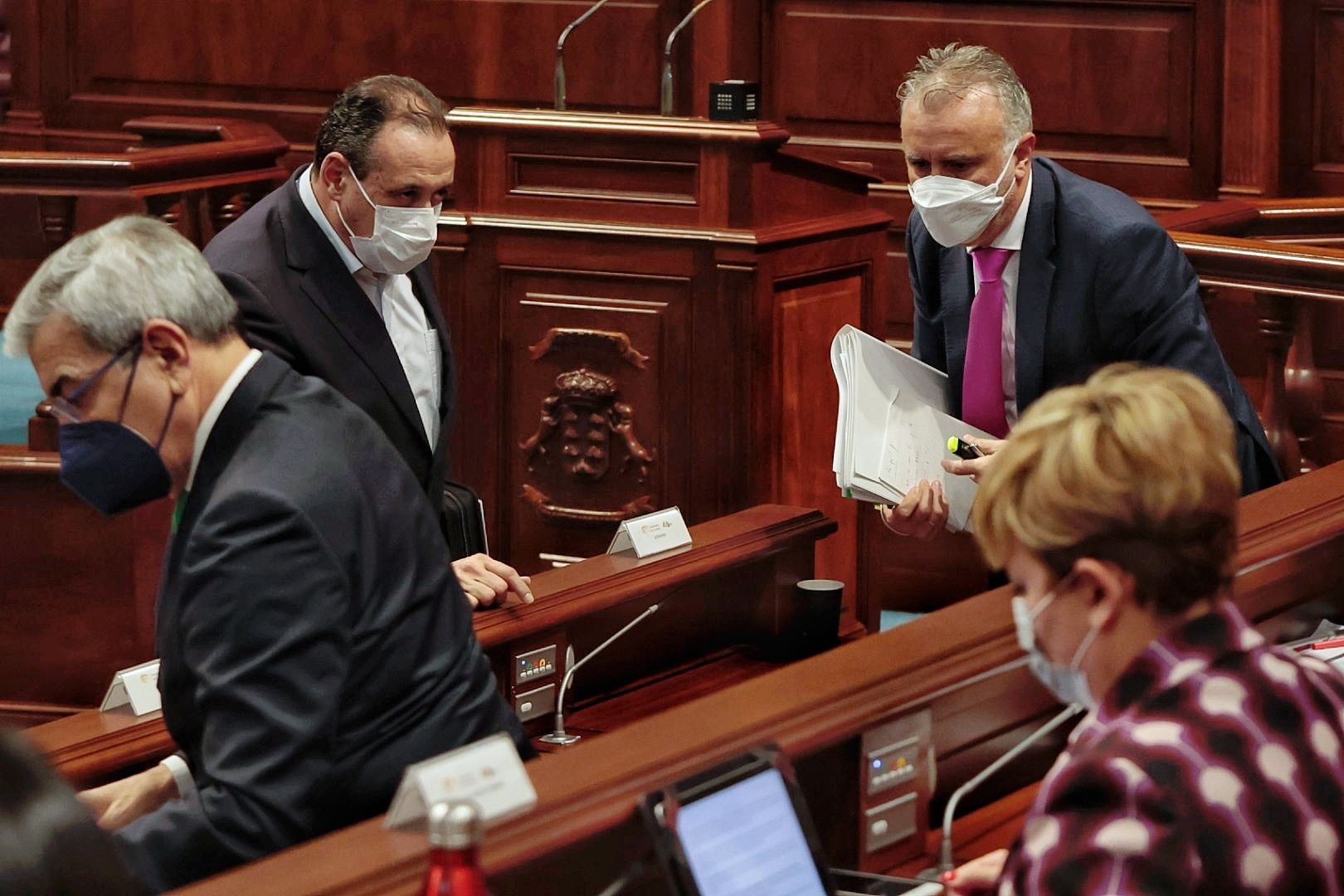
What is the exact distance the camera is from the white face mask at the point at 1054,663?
155 cm

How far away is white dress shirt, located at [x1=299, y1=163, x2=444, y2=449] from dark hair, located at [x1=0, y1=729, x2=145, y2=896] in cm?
214

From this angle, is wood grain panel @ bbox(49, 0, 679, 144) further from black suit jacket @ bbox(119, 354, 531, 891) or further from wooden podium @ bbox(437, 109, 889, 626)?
black suit jacket @ bbox(119, 354, 531, 891)

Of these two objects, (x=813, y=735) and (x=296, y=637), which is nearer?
(x=296, y=637)

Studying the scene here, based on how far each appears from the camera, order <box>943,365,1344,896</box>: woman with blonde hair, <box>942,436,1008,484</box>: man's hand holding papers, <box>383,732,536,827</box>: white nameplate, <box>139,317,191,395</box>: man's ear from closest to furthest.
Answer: <box>943,365,1344,896</box>: woman with blonde hair, <box>383,732,536,827</box>: white nameplate, <box>139,317,191,395</box>: man's ear, <box>942,436,1008,484</box>: man's hand holding papers

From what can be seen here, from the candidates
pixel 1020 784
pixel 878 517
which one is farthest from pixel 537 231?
pixel 1020 784

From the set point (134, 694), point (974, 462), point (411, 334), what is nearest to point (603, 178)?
point (411, 334)

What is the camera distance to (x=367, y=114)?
3139 millimetres

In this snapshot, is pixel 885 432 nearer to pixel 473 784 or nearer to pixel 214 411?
pixel 214 411

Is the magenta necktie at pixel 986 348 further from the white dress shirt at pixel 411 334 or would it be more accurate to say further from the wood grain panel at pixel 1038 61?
the wood grain panel at pixel 1038 61

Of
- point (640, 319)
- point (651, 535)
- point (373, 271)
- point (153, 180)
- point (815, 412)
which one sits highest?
point (153, 180)

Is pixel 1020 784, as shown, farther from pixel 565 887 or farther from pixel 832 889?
pixel 565 887

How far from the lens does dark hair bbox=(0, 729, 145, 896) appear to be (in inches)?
39.4

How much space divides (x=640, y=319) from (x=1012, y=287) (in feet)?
4.44

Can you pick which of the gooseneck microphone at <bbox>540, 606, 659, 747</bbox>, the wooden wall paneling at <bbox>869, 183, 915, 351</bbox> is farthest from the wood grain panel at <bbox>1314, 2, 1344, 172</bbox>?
the gooseneck microphone at <bbox>540, 606, 659, 747</bbox>
